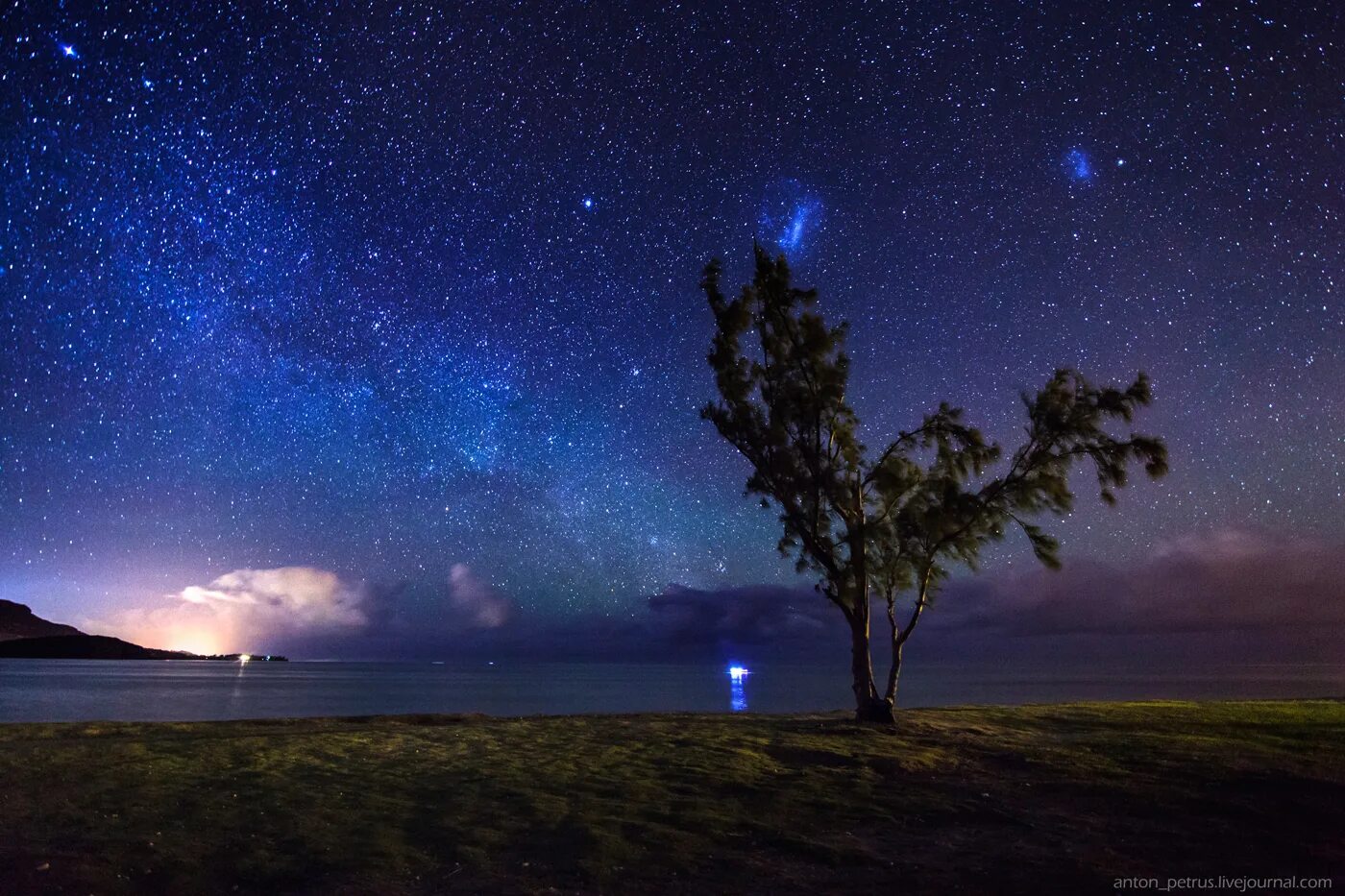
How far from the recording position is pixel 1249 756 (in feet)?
62.3

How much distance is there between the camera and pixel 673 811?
15297mm

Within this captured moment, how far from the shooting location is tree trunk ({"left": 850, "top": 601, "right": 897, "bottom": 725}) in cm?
2775

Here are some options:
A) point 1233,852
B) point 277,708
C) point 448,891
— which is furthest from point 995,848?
point 277,708

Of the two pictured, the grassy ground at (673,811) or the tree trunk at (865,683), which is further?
the tree trunk at (865,683)

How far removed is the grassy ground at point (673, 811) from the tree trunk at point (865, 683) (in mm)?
2709

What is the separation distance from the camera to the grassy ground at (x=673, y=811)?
11562 mm

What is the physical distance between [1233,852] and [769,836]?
6.68 meters

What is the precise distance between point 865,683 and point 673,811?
14707mm

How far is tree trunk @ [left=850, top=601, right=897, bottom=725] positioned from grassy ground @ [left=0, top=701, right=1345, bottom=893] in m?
2.71

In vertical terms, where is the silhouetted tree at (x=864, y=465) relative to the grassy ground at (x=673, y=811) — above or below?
above

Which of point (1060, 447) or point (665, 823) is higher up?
point (1060, 447)

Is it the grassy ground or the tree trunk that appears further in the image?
the tree trunk

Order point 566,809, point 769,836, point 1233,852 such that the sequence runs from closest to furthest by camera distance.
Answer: point 1233,852, point 769,836, point 566,809

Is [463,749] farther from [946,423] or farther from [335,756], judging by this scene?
[946,423]
